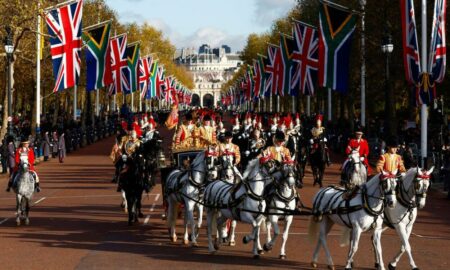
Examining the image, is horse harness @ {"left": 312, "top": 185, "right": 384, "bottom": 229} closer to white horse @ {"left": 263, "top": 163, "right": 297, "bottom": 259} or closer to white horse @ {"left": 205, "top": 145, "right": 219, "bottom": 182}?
white horse @ {"left": 263, "top": 163, "right": 297, "bottom": 259}

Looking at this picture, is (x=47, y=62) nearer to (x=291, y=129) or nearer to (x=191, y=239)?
(x=291, y=129)

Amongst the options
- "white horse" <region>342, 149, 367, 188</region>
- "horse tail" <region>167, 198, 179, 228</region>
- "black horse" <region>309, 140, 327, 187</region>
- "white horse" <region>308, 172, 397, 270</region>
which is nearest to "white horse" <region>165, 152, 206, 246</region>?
"horse tail" <region>167, 198, 179, 228</region>

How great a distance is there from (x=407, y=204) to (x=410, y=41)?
1522 cm

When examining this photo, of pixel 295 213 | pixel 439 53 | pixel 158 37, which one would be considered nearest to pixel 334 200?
pixel 295 213

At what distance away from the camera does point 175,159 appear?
21797mm

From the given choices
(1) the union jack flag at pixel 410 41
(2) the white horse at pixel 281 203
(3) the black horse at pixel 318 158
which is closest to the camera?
(2) the white horse at pixel 281 203

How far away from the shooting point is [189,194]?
18.1 metres

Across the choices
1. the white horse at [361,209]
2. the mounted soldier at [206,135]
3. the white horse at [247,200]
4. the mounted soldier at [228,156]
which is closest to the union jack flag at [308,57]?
the mounted soldier at [206,135]

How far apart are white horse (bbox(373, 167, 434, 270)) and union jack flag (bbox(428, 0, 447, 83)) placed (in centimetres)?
1423

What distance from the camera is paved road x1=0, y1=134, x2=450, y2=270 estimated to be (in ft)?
51.4

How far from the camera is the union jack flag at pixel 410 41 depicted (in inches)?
1132

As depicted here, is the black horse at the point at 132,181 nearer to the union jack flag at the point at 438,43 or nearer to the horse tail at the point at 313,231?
the horse tail at the point at 313,231

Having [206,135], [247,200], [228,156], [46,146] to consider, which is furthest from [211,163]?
[46,146]

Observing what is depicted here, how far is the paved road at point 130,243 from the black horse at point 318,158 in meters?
2.72
